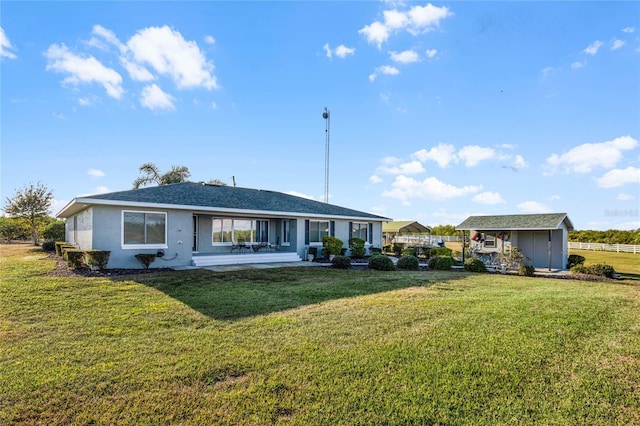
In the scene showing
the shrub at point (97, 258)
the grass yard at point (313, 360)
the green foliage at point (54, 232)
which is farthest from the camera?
the green foliage at point (54, 232)

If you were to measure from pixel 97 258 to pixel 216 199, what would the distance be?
615 cm

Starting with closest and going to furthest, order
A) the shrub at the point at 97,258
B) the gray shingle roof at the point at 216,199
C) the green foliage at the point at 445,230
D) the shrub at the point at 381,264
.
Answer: the shrub at the point at 97,258
the gray shingle roof at the point at 216,199
the shrub at the point at 381,264
the green foliage at the point at 445,230

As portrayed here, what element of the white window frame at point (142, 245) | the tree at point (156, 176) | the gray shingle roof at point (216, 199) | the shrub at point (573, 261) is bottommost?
the shrub at point (573, 261)

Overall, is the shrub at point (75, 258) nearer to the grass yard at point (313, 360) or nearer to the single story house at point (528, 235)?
the grass yard at point (313, 360)

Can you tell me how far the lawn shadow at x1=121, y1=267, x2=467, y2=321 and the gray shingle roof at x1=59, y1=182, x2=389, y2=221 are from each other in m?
3.62

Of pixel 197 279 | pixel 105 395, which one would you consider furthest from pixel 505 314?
pixel 197 279

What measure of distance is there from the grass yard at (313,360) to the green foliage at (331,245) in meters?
10.6

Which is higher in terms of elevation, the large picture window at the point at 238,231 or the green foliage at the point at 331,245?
the large picture window at the point at 238,231

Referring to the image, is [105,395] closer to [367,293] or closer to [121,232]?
[367,293]

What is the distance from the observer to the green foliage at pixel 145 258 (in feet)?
42.1

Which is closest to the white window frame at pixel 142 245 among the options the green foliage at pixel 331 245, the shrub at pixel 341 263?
the shrub at pixel 341 263

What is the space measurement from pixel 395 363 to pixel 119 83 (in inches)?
620

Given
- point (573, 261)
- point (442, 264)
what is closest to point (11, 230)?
point (442, 264)

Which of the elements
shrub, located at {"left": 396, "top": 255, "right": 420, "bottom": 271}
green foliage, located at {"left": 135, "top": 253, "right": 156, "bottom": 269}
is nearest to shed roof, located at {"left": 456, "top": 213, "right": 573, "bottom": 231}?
shrub, located at {"left": 396, "top": 255, "right": 420, "bottom": 271}
